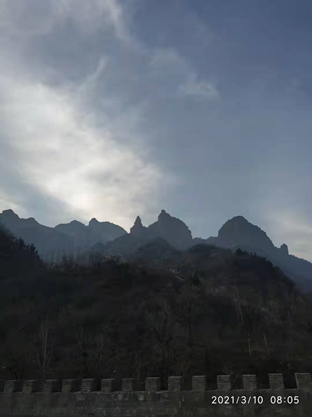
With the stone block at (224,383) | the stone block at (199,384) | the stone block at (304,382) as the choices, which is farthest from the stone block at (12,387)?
the stone block at (304,382)

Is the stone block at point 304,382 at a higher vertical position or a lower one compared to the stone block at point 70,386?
higher

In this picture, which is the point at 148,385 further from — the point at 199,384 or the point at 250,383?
the point at 250,383

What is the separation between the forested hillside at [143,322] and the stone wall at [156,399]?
43.4 ft

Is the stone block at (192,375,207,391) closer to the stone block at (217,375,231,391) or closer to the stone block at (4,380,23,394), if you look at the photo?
the stone block at (217,375,231,391)

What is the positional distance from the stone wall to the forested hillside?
13.2 m

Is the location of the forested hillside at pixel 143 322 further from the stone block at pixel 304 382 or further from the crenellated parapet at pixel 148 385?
the stone block at pixel 304 382

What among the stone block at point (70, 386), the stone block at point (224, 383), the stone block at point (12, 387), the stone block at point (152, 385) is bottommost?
the stone block at point (12, 387)

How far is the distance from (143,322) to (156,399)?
4185cm

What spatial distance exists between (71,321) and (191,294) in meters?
26.1

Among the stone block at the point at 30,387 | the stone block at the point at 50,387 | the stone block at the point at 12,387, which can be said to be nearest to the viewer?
the stone block at the point at 50,387

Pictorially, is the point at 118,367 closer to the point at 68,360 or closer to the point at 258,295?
the point at 68,360

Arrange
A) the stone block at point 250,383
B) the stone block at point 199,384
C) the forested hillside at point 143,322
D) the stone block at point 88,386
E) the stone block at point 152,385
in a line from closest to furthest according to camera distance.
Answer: the stone block at point 250,383
the stone block at point 199,384
the stone block at point 152,385
the stone block at point 88,386
the forested hillside at point 143,322

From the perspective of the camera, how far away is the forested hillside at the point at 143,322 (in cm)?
3581

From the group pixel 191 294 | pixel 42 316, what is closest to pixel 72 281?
pixel 42 316
